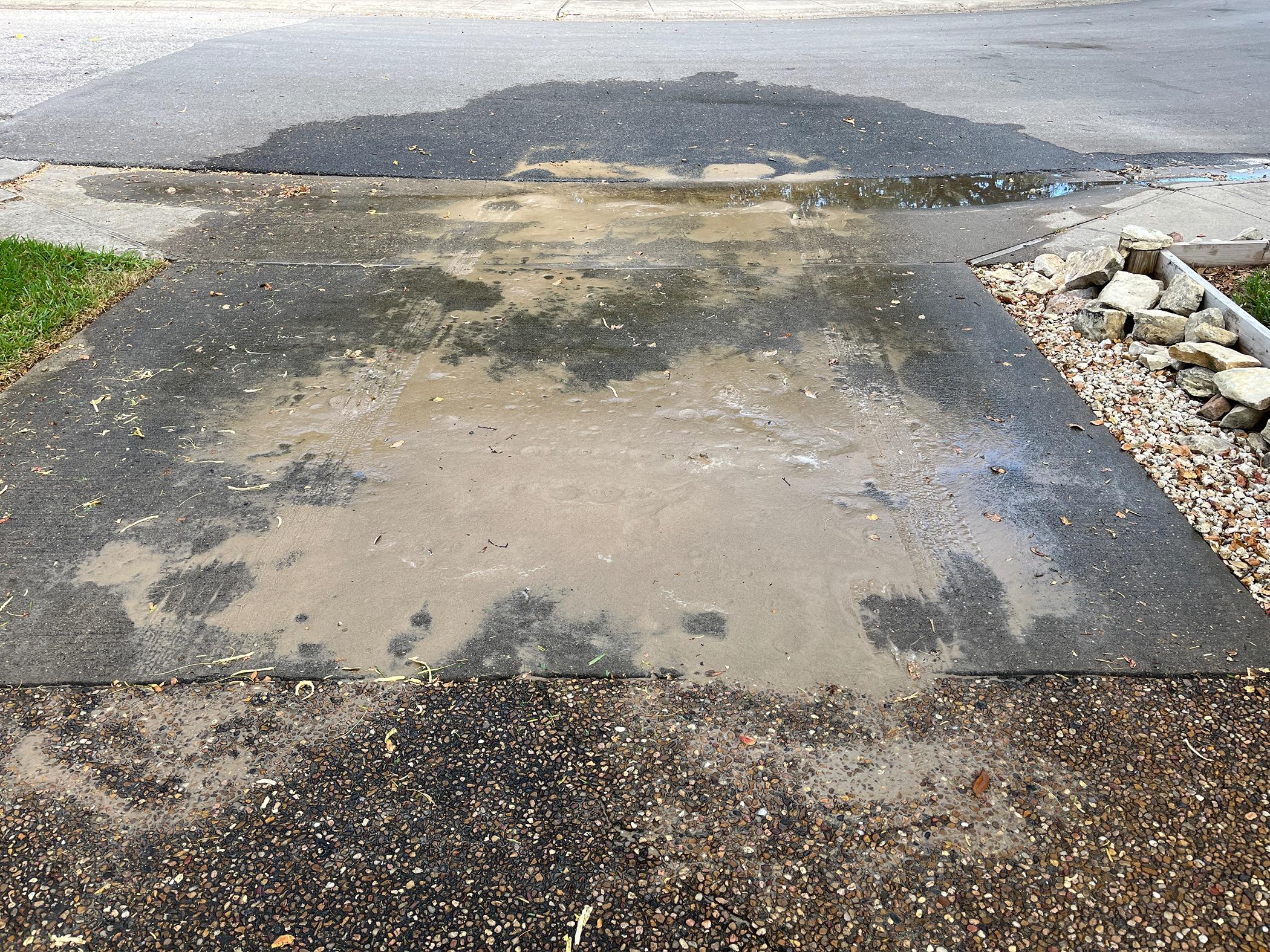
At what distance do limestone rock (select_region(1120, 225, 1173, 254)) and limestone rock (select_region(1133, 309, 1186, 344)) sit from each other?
1.96 ft

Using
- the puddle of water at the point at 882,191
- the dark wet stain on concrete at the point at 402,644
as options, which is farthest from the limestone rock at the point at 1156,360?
the dark wet stain on concrete at the point at 402,644

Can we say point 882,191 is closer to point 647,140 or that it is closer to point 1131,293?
point 647,140

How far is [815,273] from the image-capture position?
20.9ft

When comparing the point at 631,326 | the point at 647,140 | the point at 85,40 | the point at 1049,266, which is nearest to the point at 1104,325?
the point at 1049,266

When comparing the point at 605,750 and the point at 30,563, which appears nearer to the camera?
the point at 605,750

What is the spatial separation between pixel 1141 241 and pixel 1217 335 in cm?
114

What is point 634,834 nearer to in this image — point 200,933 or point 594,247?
point 200,933

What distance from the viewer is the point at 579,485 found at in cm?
420

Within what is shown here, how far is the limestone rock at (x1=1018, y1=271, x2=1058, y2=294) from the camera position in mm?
6148

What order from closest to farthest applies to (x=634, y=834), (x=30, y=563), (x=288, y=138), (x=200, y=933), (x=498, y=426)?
(x=200, y=933) → (x=634, y=834) → (x=30, y=563) → (x=498, y=426) → (x=288, y=138)

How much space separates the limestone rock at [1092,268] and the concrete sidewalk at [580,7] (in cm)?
1113

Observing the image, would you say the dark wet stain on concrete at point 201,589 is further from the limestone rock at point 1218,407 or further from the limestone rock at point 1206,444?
the limestone rock at point 1218,407

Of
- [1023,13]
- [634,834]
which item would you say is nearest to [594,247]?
[634,834]

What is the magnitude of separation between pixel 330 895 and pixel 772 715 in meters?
1.54
